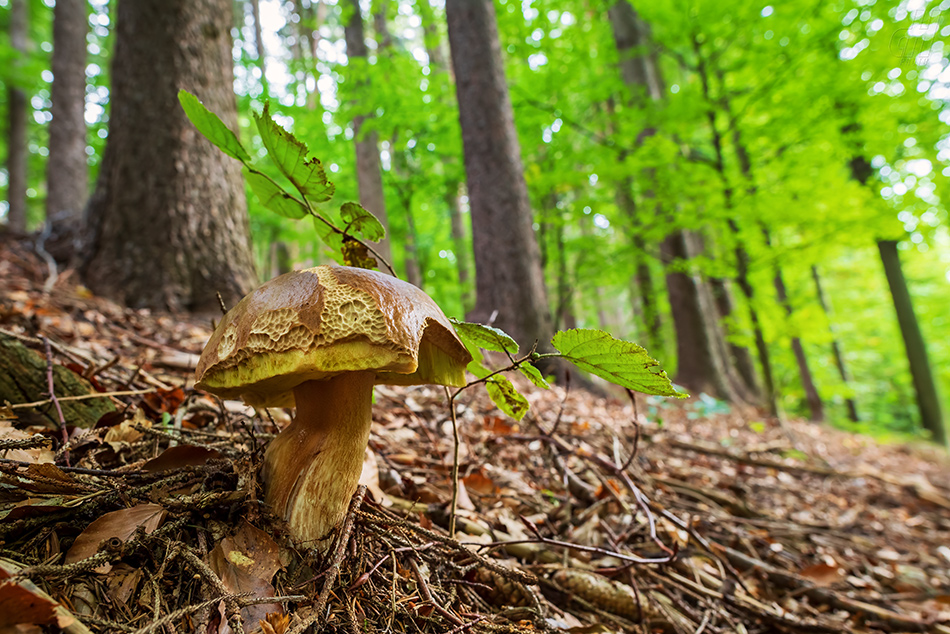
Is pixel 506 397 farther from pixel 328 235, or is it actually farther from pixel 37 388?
pixel 37 388

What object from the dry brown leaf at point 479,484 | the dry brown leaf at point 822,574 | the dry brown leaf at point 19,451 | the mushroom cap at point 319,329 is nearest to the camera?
the mushroom cap at point 319,329

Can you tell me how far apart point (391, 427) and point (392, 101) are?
5801 mm

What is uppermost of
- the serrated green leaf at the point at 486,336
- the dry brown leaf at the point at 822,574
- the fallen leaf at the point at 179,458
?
the serrated green leaf at the point at 486,336

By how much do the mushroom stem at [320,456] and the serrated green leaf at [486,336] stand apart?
216 mm

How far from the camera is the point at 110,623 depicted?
688 mm

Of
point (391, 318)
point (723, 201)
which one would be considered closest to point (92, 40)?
point (723, 201)

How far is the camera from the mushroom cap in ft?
2.59

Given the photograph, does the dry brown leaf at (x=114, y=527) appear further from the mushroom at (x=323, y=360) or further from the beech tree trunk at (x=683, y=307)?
the beech tree trunk at (x=683, y=307)

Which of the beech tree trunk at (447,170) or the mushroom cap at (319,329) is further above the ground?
the beech tree trunk at (447,170)

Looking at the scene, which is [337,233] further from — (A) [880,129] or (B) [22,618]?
(A) [880,129]

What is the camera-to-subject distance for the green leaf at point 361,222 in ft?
3.54

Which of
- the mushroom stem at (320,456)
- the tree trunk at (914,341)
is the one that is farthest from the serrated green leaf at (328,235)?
the tree trunk at (914,341)

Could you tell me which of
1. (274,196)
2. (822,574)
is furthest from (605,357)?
(822,574)

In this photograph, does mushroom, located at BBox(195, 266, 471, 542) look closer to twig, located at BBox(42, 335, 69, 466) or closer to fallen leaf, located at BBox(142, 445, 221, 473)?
fallen leaf, located at BBox(142, 445, 221, 473)
